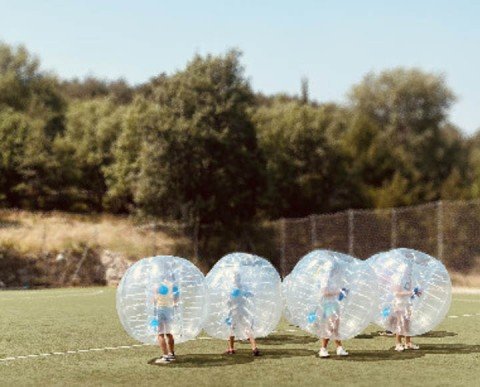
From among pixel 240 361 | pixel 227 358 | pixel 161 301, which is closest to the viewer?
pixel 161 301

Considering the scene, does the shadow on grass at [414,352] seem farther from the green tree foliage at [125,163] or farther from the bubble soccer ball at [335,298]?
the green tree foliage at [125,163]

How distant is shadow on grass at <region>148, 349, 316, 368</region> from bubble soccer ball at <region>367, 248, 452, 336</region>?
1.40 meters

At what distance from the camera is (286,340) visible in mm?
13469

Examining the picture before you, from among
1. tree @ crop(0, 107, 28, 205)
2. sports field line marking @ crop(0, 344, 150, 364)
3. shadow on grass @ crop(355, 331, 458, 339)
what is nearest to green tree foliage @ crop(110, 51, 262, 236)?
tree @ crop(0, 107, 28, 205)

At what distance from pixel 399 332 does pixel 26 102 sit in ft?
157

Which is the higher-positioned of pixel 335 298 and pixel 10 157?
pixel 10 157

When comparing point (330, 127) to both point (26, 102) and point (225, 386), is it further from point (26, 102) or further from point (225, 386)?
point (225, 386)

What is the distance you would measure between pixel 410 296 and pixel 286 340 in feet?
7.91

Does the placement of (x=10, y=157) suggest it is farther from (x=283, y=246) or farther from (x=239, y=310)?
(x=239, y=310)

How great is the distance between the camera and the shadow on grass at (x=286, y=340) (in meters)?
13.2

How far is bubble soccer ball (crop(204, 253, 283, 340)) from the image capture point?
38.0 feet

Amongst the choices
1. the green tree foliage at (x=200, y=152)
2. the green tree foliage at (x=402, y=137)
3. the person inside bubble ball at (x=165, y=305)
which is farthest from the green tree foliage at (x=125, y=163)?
the person inside bubble ball at (x=165, y=305)

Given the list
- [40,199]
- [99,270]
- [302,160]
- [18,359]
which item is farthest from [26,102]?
[18,359]

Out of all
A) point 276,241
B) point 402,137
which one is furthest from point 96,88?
point 276,241
